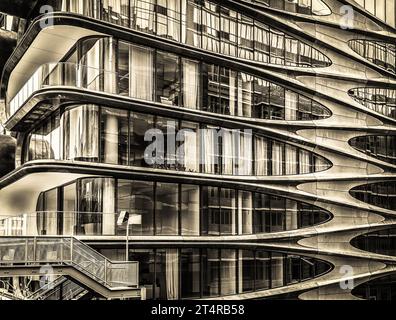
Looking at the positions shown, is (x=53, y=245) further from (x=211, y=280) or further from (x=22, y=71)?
(x=22, y=71)

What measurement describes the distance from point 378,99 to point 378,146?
1.49 metres

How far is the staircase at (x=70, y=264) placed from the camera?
1209 cm

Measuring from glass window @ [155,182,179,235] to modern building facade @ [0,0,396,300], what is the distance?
3cm

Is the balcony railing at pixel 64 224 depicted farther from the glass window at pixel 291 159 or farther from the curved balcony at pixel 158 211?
the glass window at pixel 291 159

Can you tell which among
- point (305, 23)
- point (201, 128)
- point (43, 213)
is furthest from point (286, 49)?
point (43, 213)

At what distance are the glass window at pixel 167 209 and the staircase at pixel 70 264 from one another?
176 centimetres

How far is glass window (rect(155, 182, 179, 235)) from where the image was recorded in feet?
48.6

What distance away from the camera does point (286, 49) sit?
→ 58.1 feet

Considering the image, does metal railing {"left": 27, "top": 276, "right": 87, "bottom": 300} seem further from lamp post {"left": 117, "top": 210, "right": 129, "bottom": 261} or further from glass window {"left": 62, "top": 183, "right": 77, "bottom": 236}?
lamp post {"left": 117, "top": 210, "right": 129, "bottom": 261}

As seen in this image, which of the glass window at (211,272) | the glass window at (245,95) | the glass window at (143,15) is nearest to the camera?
the glass window at (143,15)

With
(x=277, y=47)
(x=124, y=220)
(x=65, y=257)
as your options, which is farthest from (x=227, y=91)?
(x=65, y=257)

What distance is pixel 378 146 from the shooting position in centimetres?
1928

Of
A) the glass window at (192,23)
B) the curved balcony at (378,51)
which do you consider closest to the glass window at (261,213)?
the glass window at (192,23)

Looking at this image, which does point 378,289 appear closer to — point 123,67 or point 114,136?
point 114,136
